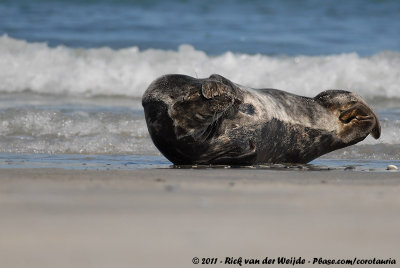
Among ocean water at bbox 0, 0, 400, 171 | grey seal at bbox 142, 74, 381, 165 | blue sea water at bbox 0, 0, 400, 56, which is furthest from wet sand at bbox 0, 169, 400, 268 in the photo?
blue sea water at bbox 0, 0, 400, 56

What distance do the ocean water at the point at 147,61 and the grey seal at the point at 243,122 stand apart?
253 millimetres

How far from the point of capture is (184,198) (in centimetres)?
352

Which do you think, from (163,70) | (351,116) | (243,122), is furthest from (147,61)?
(243,122)

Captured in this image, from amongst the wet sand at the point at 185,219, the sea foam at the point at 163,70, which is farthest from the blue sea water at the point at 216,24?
the wet sand at the point at 185,219

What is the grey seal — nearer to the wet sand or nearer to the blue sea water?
the wet sand

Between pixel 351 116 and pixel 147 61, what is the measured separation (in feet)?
21.5

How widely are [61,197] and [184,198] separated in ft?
1.71

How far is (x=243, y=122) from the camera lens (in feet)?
17.5

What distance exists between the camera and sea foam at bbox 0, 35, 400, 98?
36.4 feet

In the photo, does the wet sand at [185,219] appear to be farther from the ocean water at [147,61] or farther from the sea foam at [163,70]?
the sea foam at [163,70]

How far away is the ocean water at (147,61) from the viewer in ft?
22.5

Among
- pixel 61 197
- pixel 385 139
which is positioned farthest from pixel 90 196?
pixel 385 139

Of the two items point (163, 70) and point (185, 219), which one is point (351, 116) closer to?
point (185, 219)

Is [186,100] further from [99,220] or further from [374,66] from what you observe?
[374,66]
